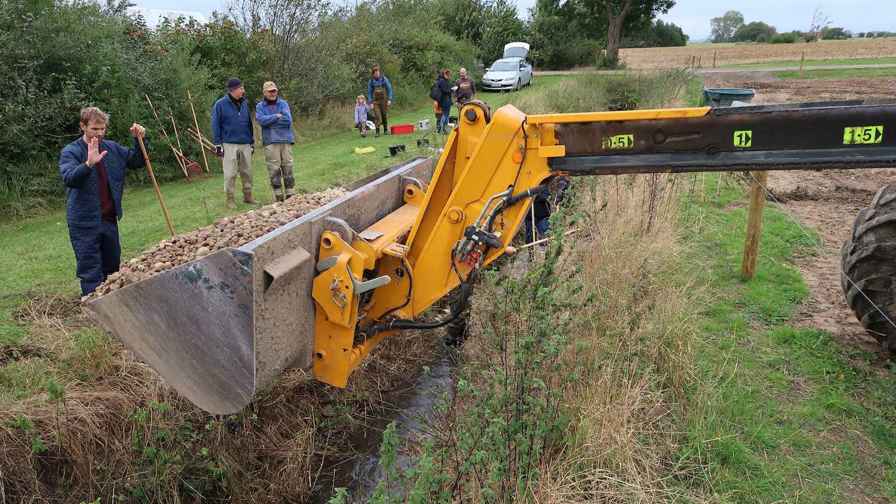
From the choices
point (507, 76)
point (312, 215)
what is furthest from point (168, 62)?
point (507, 76)

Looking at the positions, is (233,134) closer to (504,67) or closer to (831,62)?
(504,67)

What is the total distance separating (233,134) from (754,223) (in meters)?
7.21

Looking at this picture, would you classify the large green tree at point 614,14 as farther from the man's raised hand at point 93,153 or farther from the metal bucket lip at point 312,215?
the man's raised hand at point 93,153

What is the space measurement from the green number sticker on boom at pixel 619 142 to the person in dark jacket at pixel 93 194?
3.95m

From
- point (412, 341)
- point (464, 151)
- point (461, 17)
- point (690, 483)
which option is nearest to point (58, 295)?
point (412, 341)

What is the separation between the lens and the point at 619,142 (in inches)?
128

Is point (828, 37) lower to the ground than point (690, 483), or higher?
higher

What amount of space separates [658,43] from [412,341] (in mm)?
64316

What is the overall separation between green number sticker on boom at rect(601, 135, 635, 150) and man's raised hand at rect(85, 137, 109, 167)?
3942mm

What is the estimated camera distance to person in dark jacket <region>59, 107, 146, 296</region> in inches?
196

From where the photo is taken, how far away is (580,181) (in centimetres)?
564

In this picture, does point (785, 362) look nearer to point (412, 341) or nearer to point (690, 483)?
point (690, 483)

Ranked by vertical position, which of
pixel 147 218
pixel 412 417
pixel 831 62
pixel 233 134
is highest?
pixel 831 62

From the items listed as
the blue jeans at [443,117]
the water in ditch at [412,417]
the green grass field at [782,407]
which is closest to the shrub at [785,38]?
the blue jeans at [443,117]
